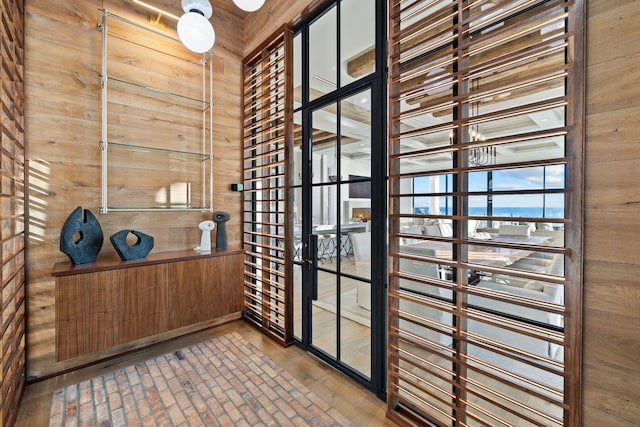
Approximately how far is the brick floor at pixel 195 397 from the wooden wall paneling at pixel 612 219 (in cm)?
122

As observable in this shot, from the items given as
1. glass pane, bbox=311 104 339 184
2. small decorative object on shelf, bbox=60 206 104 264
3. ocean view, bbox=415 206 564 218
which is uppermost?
glass pane, bbox=311 104 339 184

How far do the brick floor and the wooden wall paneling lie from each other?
122cm

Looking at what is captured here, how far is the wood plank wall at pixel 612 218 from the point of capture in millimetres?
1030

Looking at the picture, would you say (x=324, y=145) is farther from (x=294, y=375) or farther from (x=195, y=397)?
(x=195, y=397)

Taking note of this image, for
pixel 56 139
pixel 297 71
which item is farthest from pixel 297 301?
pixel 56 139

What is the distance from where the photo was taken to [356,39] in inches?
81.5

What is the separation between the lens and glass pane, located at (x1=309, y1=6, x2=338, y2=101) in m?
2.23

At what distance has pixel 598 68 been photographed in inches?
42.7

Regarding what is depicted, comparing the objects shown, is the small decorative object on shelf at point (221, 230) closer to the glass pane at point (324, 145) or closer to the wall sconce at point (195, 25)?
the glass pane at point (324, 145)

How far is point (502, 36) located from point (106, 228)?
2.92 metres

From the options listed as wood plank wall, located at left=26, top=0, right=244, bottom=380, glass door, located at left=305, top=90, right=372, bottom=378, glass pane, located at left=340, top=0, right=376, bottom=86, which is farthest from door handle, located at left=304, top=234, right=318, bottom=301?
wood plank wall, located at left=26, top=0, right=244, bottom=380

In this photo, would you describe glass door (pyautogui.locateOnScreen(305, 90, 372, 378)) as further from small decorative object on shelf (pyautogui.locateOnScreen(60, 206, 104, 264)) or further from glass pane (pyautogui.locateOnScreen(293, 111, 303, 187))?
small decorative object on shelf (pyautogui.locateOnScreen(60, 206, 104, 264))

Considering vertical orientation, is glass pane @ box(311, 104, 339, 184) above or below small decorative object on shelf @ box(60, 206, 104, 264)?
above

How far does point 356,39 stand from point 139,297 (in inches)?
98.1
